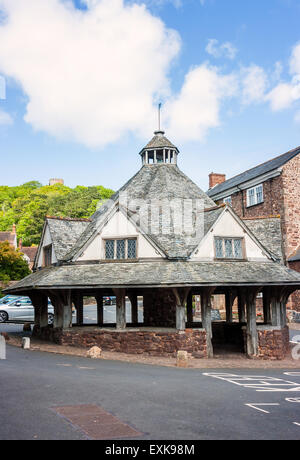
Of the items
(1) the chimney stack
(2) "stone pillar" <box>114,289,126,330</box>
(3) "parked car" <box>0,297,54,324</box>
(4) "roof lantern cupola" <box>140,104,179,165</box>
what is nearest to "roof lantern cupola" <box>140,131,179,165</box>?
(4) "roof lantern cupola" <box>140,104,179,165</box>

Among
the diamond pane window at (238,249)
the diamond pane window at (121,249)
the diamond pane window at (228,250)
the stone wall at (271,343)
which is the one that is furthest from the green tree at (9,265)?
the stone wall at (271,343)

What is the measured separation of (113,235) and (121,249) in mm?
691

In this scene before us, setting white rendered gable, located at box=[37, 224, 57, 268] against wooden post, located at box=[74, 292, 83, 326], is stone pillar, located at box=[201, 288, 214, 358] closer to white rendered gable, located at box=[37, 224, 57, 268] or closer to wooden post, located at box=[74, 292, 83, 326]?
wooden post, located at box=[74, 292, 83, 326]

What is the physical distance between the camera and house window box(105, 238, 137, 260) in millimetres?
17906

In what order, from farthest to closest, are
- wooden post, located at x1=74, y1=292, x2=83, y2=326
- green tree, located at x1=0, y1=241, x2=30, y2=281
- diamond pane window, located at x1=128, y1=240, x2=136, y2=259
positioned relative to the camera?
green tree, located at x1=0, y1=241, x2=30, y2=281, wooden post, located at x1=74, y1=292, x2=83, y2=326, diamond pane window, located at x1=128, y1=240, x2=136, y2=259

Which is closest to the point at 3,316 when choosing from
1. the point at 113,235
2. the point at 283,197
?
the point at 113,235

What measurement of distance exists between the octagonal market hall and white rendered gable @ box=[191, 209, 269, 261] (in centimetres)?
4

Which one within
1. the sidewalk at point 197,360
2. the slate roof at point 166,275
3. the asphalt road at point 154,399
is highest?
the slate roof at point 166,275

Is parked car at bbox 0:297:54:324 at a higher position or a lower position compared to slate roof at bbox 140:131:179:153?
lower

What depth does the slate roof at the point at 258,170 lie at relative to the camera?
103ft

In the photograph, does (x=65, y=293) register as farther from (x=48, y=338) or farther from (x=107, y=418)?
(x=107, y=418)

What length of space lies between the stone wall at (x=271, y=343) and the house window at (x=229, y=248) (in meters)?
3.24

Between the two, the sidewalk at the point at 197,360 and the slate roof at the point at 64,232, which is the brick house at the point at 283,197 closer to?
the slate roof at the point at 64,232

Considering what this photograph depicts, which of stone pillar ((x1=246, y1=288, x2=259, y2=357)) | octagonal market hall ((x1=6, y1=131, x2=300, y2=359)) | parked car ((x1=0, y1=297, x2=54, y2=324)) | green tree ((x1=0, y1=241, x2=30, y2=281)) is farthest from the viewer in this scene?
green tree ((x1=0, y1=241, x2=30, y2=281))
